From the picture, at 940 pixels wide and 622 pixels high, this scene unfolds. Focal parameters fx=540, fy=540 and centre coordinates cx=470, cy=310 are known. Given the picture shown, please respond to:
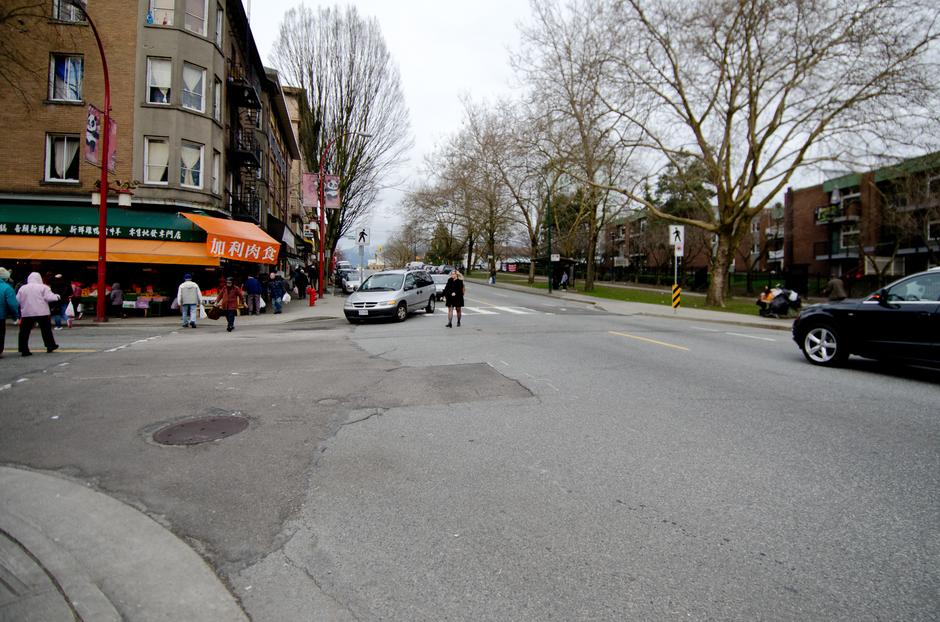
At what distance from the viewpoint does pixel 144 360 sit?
9.98m

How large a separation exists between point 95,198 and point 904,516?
2222cm

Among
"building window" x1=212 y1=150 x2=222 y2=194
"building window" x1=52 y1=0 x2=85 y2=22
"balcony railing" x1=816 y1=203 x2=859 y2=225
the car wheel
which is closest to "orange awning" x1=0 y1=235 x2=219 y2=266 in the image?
"building window" x1=212 y1=150 x2=222 y2=194

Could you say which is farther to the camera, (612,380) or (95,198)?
(95,198)

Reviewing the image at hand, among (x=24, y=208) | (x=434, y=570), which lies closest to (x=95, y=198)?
(x=24, y=208)

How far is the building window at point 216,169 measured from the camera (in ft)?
72.6

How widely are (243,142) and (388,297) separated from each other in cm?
1406

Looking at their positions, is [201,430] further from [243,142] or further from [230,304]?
[243,142]

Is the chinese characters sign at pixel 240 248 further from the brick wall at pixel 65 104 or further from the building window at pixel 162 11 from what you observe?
the building window at pixel 162 11

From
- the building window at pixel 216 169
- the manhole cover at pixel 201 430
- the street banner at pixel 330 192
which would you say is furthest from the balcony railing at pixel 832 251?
the manhole cover at pixel 201 430

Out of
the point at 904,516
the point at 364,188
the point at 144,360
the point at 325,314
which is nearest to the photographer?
the point at 904,516

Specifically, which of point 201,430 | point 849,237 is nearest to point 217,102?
point 201,430

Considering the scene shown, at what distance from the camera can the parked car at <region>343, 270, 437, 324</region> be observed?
17.6 m

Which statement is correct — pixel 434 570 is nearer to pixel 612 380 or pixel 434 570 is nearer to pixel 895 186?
pixel 612 380

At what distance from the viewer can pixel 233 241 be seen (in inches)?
797
